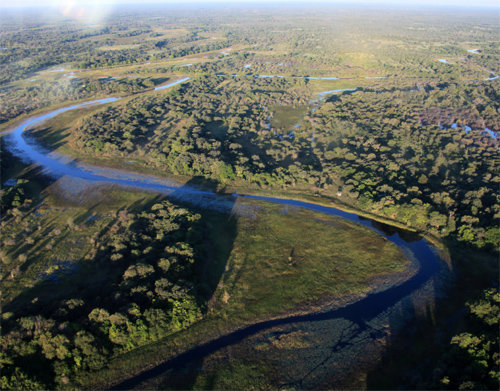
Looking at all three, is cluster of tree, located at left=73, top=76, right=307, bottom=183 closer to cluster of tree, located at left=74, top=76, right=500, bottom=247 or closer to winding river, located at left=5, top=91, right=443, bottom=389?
cluster of tree, located at left=74, top=76, right=500, bottom=247

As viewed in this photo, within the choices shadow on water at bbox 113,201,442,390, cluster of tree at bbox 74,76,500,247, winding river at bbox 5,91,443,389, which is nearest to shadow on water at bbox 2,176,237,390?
winding river at bbox 5,91,443,389

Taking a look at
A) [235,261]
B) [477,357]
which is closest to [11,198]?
[235,261]

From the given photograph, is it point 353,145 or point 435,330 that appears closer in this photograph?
point 435,330

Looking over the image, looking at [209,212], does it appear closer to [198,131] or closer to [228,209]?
[228,209]

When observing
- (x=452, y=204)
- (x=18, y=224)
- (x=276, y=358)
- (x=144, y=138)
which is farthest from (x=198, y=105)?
(x=276, y=358)

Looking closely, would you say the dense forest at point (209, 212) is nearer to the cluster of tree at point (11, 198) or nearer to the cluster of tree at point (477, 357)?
the cluster of tree at point (477, 357)

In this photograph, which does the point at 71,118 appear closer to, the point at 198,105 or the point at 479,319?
the point at 198,105
